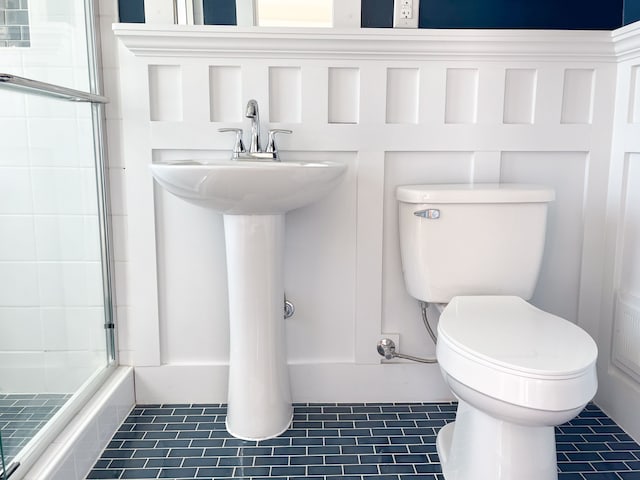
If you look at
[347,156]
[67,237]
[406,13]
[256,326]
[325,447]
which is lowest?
[325,447]

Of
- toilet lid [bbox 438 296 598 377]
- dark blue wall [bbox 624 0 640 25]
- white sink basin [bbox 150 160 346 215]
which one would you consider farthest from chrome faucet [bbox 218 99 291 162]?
A: dark blue wall [bbox 624 0 640 25]

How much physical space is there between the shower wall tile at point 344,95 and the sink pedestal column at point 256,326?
40 centimetres

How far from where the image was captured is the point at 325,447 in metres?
1.63

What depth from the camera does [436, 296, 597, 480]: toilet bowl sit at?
3.68 ft

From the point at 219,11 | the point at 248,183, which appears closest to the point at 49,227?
the point at 248,183

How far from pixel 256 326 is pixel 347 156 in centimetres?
63

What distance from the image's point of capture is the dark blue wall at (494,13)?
1.77 metres

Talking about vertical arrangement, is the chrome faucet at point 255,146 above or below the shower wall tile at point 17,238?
above

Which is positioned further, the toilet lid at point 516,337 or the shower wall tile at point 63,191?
the shower wall tile at point 63,191

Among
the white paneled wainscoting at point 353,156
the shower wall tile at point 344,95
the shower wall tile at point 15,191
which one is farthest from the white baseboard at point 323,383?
the shower wall tile at point 344,95


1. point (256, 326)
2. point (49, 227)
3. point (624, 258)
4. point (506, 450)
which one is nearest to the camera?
point (506, 450)

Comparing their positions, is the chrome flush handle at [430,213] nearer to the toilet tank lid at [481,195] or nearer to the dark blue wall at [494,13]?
the toilet tank lid at [481,195]

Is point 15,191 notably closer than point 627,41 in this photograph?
Yes

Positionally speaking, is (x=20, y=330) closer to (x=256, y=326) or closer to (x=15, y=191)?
(x=15, y=191)
